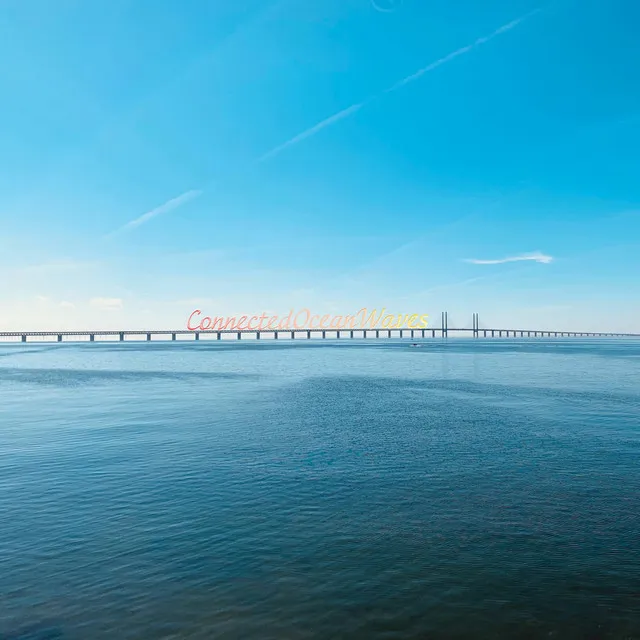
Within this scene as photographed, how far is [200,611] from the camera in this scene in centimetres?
959

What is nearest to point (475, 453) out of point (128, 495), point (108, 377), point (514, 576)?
point (514, 576)

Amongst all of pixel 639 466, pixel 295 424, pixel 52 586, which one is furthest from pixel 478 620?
pixel 295 424

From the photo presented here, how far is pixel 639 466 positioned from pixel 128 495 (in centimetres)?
2040

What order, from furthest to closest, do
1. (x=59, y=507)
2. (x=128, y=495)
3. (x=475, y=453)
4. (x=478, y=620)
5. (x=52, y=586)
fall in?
(x=475, y=453) → (x=128, y=495) → (x=59, y=507) → (x=52, y=586) → (x=478, y=620)

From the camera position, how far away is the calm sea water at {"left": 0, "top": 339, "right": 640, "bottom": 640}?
370 inches

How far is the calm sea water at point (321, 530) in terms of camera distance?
30.8ft

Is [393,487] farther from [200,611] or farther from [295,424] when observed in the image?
[295,424]

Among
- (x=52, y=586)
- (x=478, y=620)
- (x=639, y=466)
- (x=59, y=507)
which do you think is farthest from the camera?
(x=639, y=466)

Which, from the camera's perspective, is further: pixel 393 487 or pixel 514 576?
pixel 393 487

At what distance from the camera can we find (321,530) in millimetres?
13508

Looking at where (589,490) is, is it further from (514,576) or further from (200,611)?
(200,611)

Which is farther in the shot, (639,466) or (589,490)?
(639,466)

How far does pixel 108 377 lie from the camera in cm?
6431

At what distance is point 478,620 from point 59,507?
1322cm
